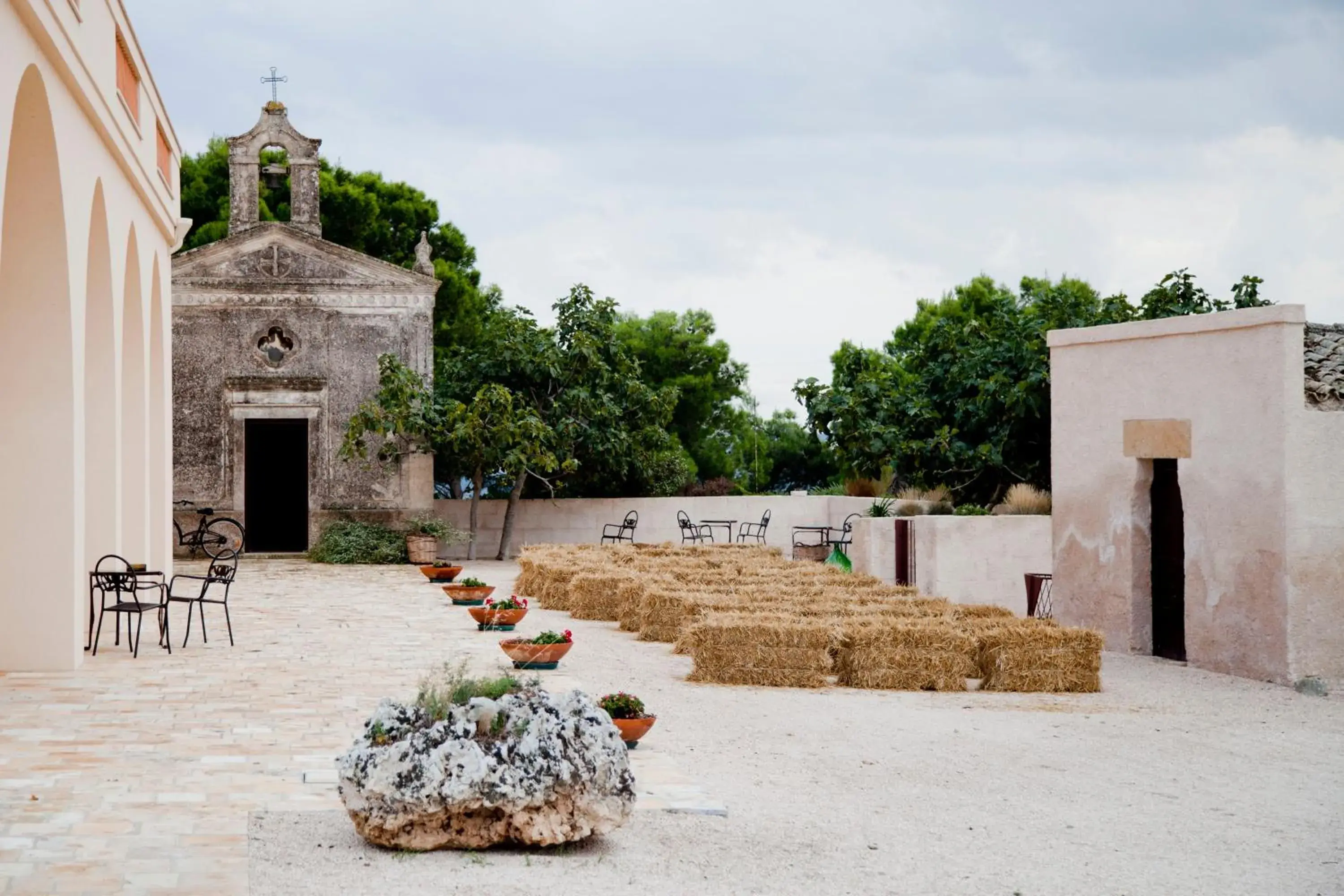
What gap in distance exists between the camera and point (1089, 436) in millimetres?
14398

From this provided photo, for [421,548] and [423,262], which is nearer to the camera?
[421,548]

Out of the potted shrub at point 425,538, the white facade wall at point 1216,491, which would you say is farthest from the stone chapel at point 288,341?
the white facade wall at point 1216,491

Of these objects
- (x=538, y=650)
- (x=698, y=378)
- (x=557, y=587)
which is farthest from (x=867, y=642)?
(x=698, y=378)

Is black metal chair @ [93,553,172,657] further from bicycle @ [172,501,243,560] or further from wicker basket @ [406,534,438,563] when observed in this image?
wicker basket @ [406,534,438,563]

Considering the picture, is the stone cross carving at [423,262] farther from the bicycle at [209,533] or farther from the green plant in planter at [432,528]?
the bicycle at [209,533]

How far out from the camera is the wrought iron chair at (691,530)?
25.8 metres

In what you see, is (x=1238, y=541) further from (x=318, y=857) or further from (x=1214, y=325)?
(x=318, y=857)

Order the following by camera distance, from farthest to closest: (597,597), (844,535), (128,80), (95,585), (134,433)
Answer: (844,535) < (597,597) < (134,433) < (128,80) < (95,585)

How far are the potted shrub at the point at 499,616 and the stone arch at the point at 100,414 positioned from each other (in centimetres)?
348

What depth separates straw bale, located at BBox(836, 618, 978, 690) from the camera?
11078mm

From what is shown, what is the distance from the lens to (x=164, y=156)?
16.1 meters

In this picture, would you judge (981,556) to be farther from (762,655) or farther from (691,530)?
(691,530)

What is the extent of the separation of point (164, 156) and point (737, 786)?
11966 millimetres

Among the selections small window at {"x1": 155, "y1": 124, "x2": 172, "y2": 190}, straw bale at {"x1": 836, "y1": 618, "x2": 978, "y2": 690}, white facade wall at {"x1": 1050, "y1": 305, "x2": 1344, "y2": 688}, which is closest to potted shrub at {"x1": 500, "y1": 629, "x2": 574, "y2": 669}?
straw bale at {"x1": 836, "y1": 618, "x2": 978, "y2": 690}
